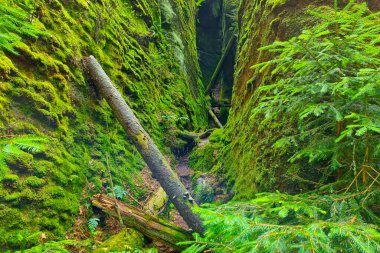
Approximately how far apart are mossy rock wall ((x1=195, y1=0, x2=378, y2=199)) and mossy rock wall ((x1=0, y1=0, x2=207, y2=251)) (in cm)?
226

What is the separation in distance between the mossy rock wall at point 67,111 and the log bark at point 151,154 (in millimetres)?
384

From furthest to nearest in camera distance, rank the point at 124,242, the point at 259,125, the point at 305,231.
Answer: the point at 259,125
the point at 124,242
the point at 305,231

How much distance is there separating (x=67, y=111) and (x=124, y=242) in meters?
2.80

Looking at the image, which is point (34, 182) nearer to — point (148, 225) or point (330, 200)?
point (148, 225)

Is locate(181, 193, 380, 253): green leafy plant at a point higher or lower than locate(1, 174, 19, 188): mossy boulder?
lower

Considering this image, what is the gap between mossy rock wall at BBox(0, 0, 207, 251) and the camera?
4.00 m

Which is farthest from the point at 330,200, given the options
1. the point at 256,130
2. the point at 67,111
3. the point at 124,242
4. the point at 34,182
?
the point at 67,111

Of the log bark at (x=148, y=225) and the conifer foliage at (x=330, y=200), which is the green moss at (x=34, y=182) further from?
the conifer foliage at (x=330, y=200)

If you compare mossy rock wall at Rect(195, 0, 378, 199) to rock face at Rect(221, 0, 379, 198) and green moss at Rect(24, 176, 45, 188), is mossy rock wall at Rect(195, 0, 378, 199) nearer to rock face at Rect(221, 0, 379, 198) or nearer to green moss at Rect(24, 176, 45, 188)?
rock face at Rect(221, 0, 379, 198)

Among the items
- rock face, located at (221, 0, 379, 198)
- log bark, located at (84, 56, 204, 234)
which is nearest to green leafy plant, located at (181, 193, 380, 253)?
rock face, located at (221, 0, 379, 198)

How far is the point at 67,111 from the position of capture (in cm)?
552

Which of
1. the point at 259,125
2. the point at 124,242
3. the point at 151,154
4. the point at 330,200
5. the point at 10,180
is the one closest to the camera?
the point at 330,200

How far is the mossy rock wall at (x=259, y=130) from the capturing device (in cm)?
421

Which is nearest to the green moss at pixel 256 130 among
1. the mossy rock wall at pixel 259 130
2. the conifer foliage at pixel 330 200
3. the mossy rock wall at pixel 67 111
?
the mossy rock wall at pixel 259 130
